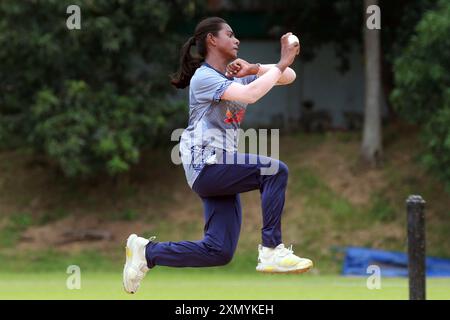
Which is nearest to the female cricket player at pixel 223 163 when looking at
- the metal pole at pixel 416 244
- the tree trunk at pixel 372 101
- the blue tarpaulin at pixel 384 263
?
the metal pole at pixel 416 244

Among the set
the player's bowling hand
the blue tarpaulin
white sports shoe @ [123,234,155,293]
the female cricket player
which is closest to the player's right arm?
the female cricket player

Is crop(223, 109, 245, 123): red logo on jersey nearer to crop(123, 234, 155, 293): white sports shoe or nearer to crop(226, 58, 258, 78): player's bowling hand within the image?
crop(226, 58, 258, 78): player's bowling hand

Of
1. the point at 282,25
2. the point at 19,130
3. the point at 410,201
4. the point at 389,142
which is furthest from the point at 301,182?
the point at 410,201

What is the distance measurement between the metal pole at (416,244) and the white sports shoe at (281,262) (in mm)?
2211

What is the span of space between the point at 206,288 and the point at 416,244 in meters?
6.65

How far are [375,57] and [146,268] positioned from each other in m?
16.5

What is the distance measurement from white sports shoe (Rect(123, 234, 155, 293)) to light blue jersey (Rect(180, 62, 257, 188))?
0.66 m

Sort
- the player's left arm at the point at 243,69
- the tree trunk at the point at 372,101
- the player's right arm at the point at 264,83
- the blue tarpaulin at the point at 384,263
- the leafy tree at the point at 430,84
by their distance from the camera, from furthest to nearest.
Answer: the tree trunk at the point at 372,101, the blue tarpaulin at the point at 384,263, the leafy tree at the point at 430,84, the player's left arm at the point at 243,69, the player's right arm at the point at 264,83

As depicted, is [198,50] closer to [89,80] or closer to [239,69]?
[239,69]

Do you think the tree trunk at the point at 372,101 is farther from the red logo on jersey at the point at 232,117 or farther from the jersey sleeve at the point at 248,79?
the red logo on jersey at the point at 232,117

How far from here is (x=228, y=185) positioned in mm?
7105

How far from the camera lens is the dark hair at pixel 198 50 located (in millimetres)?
7227

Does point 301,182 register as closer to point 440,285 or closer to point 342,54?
point 342,54

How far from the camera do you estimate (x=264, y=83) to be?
6840 mm
